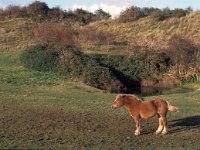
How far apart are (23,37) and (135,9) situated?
2385cm

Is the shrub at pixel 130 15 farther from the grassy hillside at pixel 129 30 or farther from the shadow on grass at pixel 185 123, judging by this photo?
the shadow on grass at pixel 185 123

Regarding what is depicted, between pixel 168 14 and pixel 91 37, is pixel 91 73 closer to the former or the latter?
pixel 91 37

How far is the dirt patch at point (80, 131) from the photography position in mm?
14617

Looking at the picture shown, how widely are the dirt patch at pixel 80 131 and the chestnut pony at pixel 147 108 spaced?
41 cm

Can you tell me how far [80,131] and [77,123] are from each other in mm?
1468

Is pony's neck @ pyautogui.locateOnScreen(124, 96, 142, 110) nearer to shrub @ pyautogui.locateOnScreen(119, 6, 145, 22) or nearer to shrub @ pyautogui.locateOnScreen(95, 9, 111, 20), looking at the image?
shrub @ pyautogui.locateOnScreen(119, 6, 145, 22)

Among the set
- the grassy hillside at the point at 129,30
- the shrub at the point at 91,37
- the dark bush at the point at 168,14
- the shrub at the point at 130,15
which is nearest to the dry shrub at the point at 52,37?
the grassy hillside at the point at 129,30

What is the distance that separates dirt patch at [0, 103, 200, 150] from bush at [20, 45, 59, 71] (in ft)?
55.4

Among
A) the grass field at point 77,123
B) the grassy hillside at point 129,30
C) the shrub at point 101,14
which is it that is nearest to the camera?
the grass field at point 77,123

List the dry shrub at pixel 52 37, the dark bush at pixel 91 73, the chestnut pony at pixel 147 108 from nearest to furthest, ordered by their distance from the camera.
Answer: the chestnut pony at pixel 147 108
the dark bush at pixel 91 73
the dry shrub at pixel 52 37

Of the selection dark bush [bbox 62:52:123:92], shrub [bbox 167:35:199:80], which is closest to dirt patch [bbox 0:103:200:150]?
dark bush [bbox 62:52:123:92]

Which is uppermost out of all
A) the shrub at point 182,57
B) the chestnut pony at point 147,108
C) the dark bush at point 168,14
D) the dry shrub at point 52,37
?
the dark bush at point 168,14

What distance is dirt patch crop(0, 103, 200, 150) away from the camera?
14617mm

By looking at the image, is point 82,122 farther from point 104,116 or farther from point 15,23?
point 15,23
